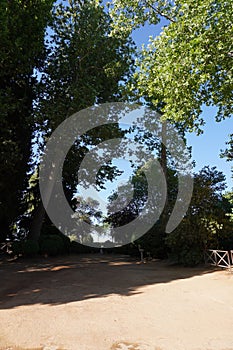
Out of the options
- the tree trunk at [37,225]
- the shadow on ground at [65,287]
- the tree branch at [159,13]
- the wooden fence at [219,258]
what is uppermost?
the tree branch at [159,13]

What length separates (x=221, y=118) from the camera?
507 inches

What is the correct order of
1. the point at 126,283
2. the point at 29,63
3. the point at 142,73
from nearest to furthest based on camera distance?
1. the point at 126,283
2. the point at 142,73
3. the point at 29,63

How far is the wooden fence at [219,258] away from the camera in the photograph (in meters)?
11.6

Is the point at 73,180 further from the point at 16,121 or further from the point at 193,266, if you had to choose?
the point at 193,266

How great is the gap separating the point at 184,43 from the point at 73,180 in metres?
15.2

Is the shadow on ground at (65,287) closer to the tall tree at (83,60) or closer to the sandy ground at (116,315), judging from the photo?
the sandy ground at (116,315)

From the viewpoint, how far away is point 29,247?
16.5 m

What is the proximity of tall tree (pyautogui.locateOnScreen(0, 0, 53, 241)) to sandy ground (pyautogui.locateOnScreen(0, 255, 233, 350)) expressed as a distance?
7722 millimetres

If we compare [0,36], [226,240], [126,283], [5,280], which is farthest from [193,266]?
[0,36]

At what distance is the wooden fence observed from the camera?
37.9ft

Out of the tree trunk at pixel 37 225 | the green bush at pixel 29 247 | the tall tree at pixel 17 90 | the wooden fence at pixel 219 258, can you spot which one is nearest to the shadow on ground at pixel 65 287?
the wooden fence at pixel 219 258

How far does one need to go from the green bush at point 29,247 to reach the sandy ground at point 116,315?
7390 millimetres

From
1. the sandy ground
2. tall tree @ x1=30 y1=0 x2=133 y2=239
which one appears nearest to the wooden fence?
the sandy ground

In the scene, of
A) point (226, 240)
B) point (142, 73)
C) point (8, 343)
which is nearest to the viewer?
point (8, 343)
